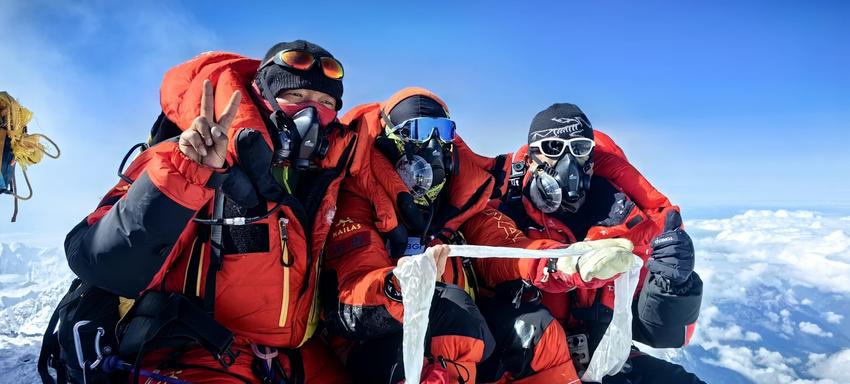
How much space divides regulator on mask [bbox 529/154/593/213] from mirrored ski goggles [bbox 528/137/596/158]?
96 millimetres

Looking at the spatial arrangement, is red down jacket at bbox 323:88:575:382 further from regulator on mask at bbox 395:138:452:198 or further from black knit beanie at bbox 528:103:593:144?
black knit beanie at bbox 528:103:593:144

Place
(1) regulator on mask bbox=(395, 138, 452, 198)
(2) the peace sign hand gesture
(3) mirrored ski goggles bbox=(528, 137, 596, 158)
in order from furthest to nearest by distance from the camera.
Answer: (3) mirrored ski goggles bbox=(528, 137, 596, 158), (1) regulator on mask bbox=(395, 138, 452, 198), (2) the peace sign hand gesture

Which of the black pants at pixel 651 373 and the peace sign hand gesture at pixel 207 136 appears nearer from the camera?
the peace sign hand gesture at pixel 207 136

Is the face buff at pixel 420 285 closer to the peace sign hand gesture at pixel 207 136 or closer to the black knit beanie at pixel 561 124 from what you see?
the peace sign hand gesture at pixel 207 136

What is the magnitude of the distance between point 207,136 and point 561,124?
3.73 metres

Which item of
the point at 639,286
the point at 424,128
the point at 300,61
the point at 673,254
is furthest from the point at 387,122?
the point at 639,286

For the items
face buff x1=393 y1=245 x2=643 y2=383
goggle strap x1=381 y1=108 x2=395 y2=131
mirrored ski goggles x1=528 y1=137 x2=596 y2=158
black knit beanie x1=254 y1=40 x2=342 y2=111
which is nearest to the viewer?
face buff x1=393 y1=245 x2=643 y2=383

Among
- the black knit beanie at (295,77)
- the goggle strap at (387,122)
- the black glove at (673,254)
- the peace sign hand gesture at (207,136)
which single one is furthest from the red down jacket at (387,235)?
the black glove at (673,254)

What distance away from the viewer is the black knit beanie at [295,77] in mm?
3031

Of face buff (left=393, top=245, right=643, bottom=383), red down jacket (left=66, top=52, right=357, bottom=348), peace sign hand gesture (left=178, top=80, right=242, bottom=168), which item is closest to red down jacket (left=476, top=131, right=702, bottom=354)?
face buff (left=393, top=245, right=643, bottom=383)

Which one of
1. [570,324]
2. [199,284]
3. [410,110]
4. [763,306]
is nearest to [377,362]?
[199,284]

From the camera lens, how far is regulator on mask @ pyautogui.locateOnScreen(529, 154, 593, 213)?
4496 millimetres

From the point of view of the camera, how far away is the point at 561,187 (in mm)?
4516

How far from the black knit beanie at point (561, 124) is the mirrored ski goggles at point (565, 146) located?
0.05 m
